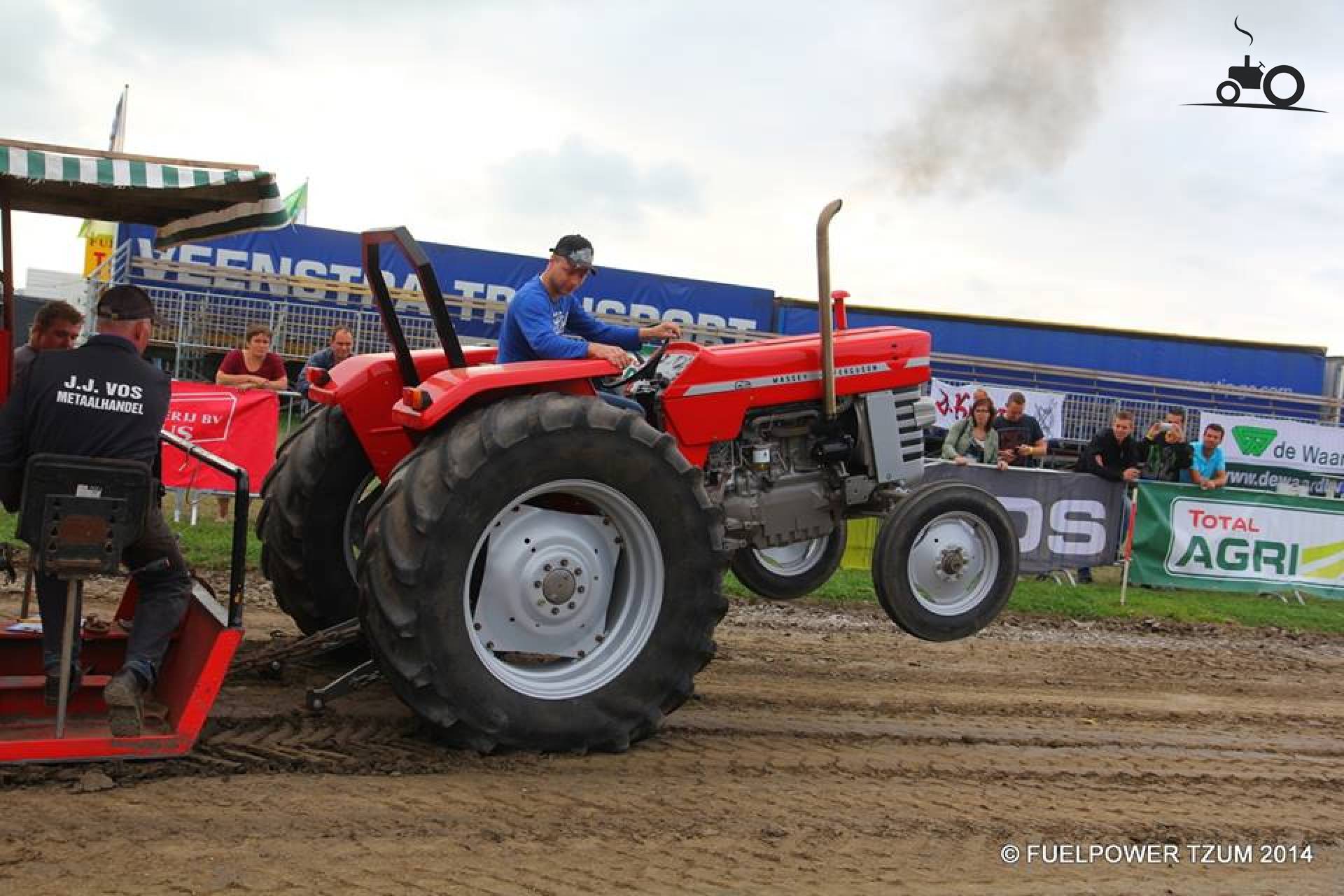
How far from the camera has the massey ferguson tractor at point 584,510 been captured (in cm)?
453

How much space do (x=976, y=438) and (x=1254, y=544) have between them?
9.14ft

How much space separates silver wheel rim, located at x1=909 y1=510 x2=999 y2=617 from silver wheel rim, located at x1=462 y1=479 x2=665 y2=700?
5.56ft

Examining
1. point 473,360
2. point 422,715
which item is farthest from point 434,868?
point 473,360

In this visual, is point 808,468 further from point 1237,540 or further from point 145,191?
point 1237,540

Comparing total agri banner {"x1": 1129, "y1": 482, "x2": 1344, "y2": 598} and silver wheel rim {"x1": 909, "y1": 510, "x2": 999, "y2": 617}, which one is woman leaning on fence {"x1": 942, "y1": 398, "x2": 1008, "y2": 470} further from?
silver wheel rim {"x1": 909, "y1": 510, "x2": 999, "y2": 617}

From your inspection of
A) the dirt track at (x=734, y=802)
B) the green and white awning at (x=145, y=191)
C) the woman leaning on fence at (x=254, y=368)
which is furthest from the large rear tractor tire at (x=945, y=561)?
the woman leaning on fence at (x=254, y=368)

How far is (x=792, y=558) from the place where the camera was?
6.77 metres

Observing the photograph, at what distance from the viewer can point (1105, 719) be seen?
20.6 feet

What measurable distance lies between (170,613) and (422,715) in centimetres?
94

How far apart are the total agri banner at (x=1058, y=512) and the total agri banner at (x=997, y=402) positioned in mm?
3369

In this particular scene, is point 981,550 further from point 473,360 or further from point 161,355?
point 161,355

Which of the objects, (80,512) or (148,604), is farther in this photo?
(148,604)

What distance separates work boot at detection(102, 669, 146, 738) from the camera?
Result: 414 cm

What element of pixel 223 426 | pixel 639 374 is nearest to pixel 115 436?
pixel 639 374
